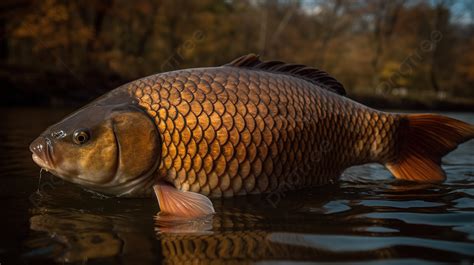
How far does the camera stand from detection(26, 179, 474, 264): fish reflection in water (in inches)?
58.6

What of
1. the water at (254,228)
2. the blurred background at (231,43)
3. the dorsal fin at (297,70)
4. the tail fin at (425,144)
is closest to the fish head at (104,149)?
the water at (254,228)

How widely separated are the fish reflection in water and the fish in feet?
0.54

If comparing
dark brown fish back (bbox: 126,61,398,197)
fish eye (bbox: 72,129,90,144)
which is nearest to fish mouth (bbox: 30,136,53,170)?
fish eye (bbox: 72,129,90,144)

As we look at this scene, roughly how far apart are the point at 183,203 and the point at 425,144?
176cm

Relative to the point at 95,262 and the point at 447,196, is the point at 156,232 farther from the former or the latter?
the point at 447,196

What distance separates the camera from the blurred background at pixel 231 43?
16625 millimetres

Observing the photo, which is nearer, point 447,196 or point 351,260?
point 351,260

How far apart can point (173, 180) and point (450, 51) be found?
37.9m

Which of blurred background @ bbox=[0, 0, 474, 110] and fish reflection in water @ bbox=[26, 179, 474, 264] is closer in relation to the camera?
fish reflection in water @ bbox=[26, 179, 474, 264]

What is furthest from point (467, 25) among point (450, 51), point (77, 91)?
point (77, 91)

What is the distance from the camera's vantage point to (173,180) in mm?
2311

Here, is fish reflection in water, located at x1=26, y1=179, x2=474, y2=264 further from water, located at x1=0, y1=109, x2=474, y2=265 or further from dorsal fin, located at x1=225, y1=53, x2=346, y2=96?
dorsal fin, located at x1=225, y1=53, x2=346, y2=96

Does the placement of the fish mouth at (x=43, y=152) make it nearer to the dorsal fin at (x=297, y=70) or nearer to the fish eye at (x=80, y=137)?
the fish eye at (x=80, y=137)

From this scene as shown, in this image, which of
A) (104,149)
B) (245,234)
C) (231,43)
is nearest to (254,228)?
(245,234)
